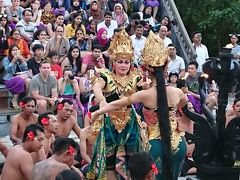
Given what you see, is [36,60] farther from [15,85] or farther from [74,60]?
[74,60]

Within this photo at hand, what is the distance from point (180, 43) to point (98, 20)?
7.26 ft

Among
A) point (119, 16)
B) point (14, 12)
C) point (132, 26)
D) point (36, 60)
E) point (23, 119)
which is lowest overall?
point (23, 119)

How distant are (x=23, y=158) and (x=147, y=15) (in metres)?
9.50

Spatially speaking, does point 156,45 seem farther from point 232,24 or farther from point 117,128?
point 232,24

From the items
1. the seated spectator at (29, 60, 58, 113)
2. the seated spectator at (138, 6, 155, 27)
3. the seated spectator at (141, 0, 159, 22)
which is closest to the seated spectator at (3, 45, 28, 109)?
the seated spectator at (29, 60, 58, 113)

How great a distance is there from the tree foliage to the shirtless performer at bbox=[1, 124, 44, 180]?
1141 cm

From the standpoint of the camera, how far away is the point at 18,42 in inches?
482

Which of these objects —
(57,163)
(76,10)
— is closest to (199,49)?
(76,10)

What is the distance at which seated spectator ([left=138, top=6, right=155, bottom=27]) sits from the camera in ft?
51.7

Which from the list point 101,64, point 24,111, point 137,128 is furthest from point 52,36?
point 137,128

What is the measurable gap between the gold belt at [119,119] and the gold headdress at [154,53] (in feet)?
2.96

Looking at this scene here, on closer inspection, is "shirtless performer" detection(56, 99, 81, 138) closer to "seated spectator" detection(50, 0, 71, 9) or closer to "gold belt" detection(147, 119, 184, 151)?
"gold belt" detection(147, 119, 184, 151)

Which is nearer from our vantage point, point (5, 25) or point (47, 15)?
point (5, 25)

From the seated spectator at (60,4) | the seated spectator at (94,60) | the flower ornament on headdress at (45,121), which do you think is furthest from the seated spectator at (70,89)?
the seated spectator at (60,4)
